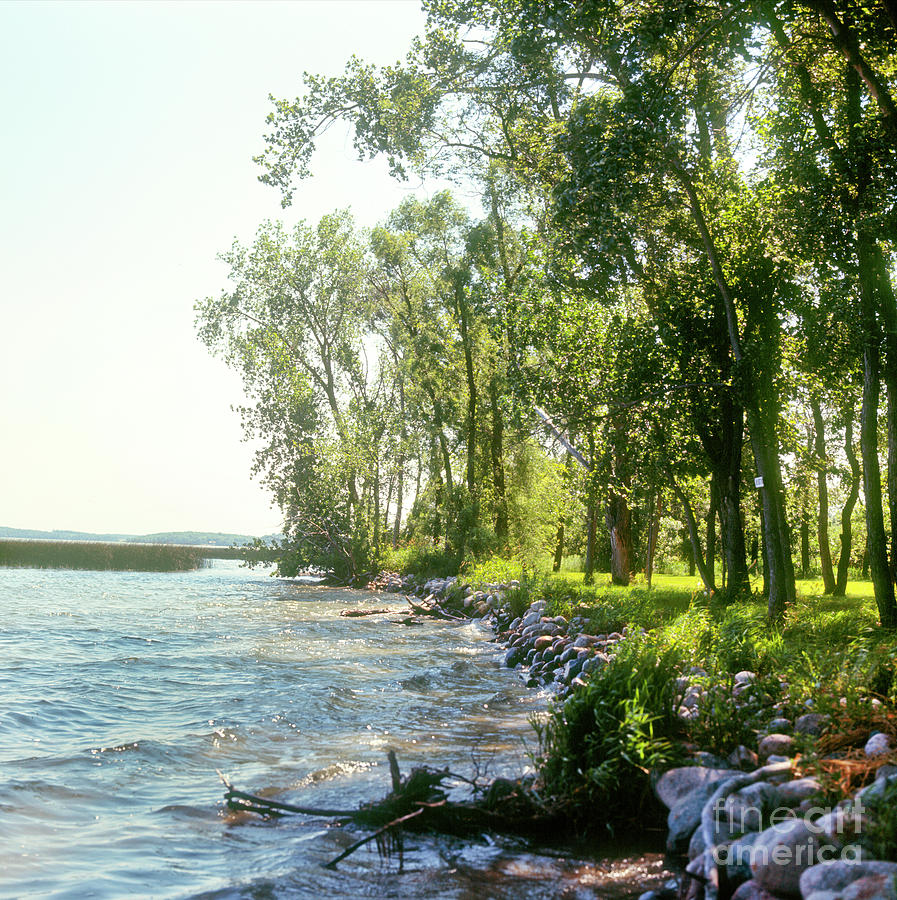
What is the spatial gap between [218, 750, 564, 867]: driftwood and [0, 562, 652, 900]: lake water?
15 centimetres

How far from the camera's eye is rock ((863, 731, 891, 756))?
183 inches

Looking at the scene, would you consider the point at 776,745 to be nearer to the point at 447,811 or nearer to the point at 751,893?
the point at 751,893

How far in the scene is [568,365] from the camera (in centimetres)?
1511

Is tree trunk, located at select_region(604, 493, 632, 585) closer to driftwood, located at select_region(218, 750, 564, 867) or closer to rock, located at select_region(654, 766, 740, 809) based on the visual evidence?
rock, located at select_region(654, 766, 740, 809)

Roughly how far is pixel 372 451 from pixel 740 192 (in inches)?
918

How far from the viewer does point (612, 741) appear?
5395 millimetres

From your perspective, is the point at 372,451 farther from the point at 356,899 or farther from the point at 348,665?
the point at 356,899

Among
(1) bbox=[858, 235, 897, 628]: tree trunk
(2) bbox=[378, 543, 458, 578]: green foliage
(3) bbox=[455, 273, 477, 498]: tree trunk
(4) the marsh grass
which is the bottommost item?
(4) the marsh grass

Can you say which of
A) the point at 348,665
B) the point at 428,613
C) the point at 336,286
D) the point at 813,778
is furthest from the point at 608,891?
the point at 336,286

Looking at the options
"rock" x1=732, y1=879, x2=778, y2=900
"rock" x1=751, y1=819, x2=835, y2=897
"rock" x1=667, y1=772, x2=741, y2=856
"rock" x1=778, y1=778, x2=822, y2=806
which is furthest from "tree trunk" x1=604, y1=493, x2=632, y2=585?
"rock" x1=732, y1=879, x2=778, y2=900

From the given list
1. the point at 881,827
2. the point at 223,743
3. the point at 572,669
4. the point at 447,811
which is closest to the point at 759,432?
the point at 572,669

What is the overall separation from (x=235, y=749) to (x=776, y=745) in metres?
5.29

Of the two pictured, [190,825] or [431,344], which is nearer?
[190,825]

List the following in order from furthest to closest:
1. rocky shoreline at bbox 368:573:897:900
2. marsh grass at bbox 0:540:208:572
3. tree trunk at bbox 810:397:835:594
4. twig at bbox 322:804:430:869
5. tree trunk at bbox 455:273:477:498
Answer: marsh grass at bbox 0:540:208:572, tree trunk at bbox 455:273:477:498, tree trunk at bbox 810:397:835:594, twig at bbox 322:804:430:869, rocky shoreline at bbox 368:573:897:900
